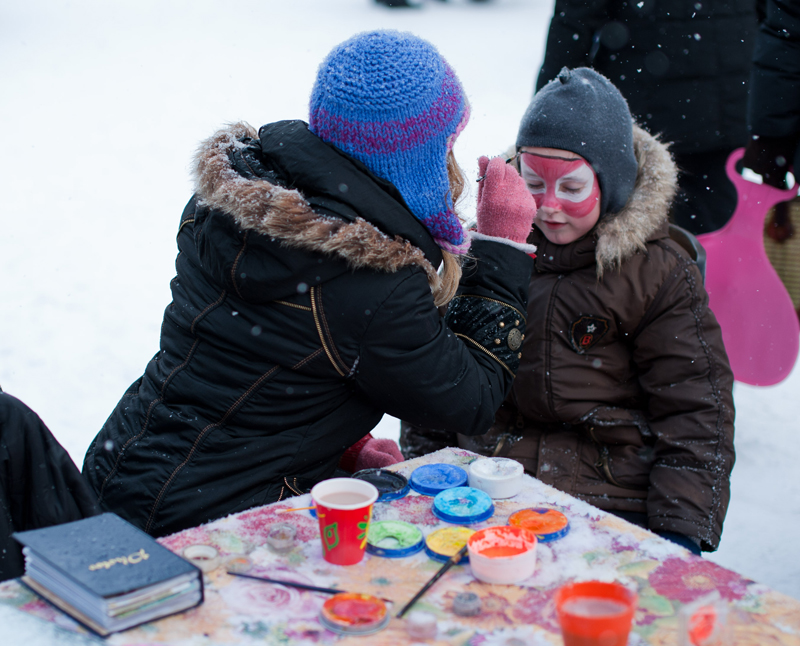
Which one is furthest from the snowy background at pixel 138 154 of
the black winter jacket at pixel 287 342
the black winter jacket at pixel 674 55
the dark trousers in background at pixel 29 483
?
the dark trousers in background at pixel 29 483

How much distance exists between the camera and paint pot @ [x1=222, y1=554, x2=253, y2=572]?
1128 mm

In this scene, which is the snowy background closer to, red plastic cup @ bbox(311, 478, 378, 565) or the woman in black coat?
Result: the woman in black coat

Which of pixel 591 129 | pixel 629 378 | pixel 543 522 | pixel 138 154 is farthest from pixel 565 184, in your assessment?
pixel 138 154

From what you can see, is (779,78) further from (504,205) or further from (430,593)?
(430,593)

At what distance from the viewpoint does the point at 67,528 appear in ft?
3.62

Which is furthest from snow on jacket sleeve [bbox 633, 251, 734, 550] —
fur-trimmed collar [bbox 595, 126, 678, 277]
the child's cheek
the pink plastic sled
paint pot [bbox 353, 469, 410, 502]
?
the pink plastic sled

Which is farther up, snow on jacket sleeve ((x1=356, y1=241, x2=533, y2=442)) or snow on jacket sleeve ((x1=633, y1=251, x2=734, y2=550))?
snow on jacket sleeve ((x1=356, y1=241, x2=533, y2=442))

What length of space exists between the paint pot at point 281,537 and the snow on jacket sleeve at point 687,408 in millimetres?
973

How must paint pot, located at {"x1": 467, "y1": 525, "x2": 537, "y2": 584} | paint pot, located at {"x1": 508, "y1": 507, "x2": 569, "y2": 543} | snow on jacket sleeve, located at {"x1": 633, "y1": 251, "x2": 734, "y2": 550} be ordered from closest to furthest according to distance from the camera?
paint pot, located at {"x1": 467, "y1": 525, "x2": 537, "y2": 584}, paint pot, located at {"x1": 508, "y1": 507, "x2": 569, "y2": 543}, snow on jacket sleeve, located at {"x1": 633, "y1": 251, "x2": 734, "y2": 550}

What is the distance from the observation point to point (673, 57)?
3014 millimetres

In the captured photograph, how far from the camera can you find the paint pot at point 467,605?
1.03 metres

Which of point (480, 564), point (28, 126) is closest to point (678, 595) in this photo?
point (480, 564)

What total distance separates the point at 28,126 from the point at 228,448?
5.95 meters

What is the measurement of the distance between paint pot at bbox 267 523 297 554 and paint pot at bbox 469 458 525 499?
36 centimetres
